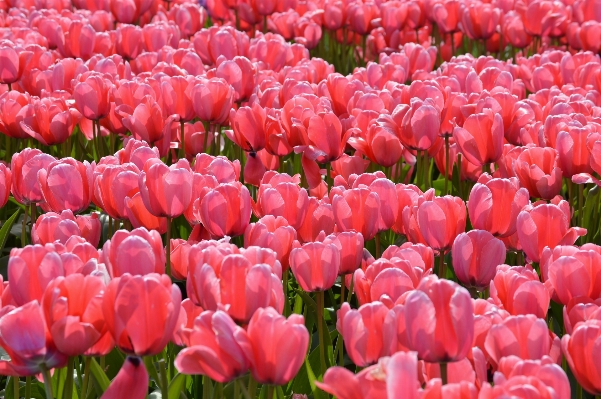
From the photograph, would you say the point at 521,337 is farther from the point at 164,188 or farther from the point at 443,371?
the point at 164,188

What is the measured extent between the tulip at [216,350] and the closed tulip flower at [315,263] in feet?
1.51

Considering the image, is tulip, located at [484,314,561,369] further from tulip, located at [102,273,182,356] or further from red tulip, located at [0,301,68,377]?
red tulip, located at [0,301,68,377]

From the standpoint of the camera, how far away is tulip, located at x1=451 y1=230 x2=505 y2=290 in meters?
1.96

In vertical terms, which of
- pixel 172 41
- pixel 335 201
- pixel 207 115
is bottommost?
pixel 172 41

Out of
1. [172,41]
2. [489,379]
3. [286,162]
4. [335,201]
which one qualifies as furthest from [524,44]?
[489,379]

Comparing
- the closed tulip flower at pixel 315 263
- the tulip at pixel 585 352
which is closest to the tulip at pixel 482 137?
the closed tulip flower at pixel 315 263

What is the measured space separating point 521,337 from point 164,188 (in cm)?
95

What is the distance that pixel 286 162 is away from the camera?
11.1 feet

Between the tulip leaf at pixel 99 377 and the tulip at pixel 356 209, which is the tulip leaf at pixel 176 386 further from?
the tulip at pixel 356 209

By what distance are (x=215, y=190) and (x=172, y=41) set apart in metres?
3.09

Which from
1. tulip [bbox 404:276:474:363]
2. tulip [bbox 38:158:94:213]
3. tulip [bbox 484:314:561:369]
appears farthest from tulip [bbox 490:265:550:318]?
tulip [bbox 38:158:94:213]

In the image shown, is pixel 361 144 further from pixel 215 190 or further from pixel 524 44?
pixel 524 44

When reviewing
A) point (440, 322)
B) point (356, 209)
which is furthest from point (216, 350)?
point (356, 209)

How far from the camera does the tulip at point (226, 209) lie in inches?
81.0
